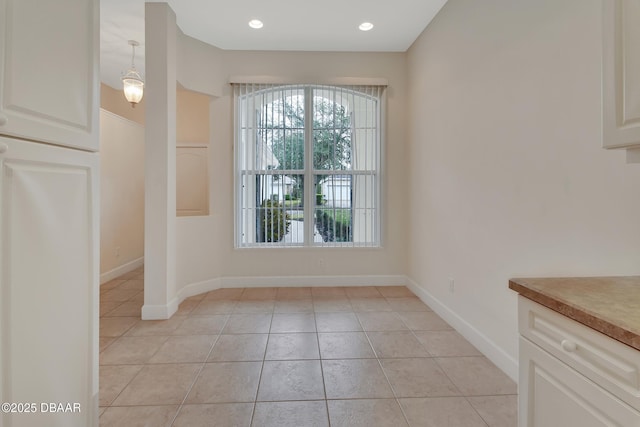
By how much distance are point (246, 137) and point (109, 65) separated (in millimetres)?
2293

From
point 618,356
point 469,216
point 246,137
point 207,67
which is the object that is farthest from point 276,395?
point 207,67

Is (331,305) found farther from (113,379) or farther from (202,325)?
(113,379)

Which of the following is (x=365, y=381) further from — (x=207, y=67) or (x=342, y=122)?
(x=207, y=67)

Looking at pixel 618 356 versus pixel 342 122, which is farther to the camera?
pixel 342 122

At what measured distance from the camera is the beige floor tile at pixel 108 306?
10.8 ft

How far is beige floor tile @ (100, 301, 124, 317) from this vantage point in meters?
3.30

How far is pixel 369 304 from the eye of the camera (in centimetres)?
348

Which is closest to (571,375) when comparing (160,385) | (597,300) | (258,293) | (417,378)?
(597,300)

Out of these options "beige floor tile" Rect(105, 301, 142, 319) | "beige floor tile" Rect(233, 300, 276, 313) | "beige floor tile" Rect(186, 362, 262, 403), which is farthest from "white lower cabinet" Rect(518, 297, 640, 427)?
"beige floor tile" Rect(105, 301, 142, 319)

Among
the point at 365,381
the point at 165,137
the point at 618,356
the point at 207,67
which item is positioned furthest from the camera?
the point at 207,67

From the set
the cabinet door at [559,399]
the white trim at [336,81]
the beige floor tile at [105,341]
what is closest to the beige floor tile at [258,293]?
the beige floor tile at [105,341]

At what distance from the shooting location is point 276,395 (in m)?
1.90

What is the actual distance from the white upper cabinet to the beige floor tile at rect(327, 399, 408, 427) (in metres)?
1.57

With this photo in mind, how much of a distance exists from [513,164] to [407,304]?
1.95 metres
